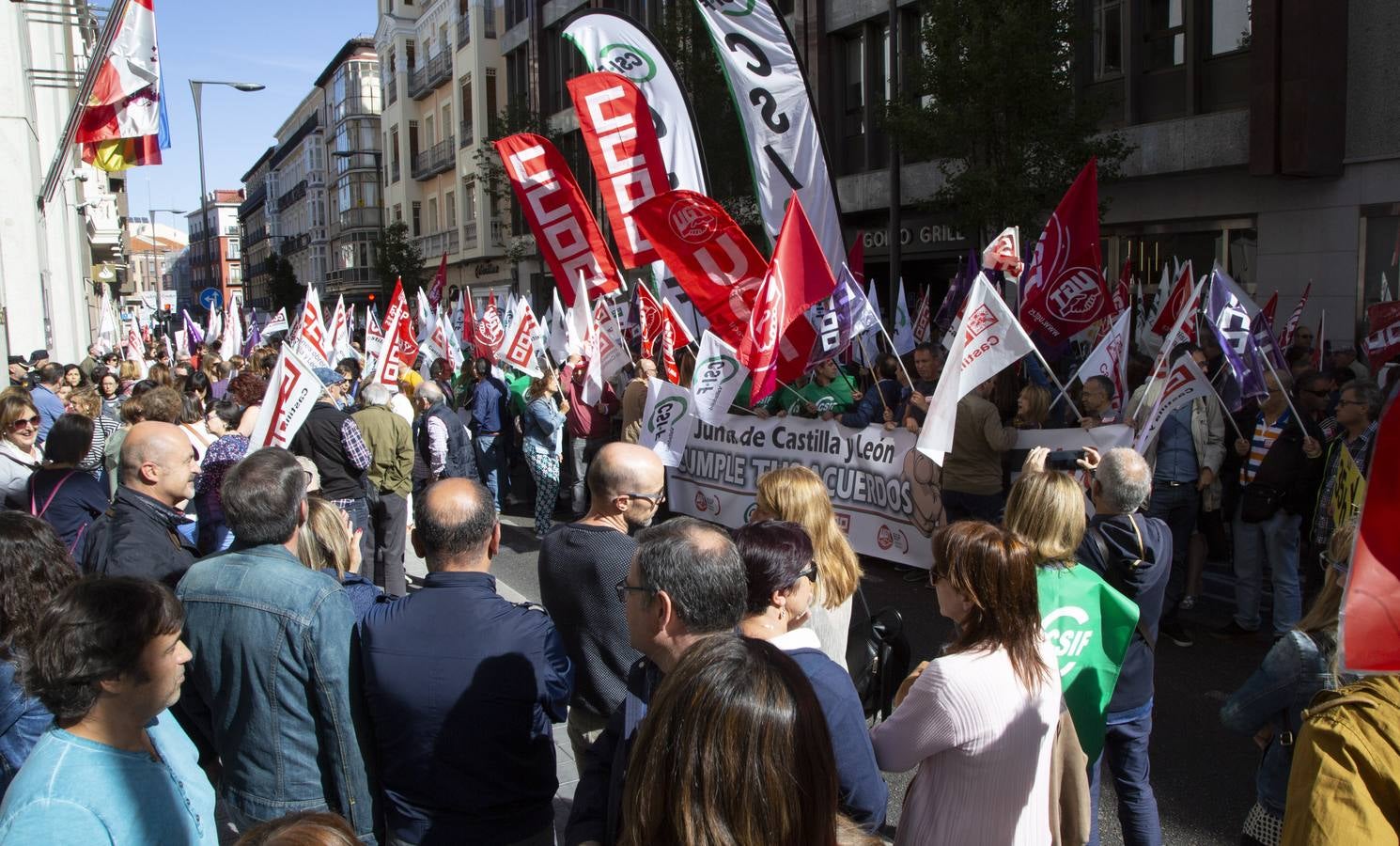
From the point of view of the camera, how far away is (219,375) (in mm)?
12633

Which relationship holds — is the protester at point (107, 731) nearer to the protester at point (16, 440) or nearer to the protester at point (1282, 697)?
the protester at point (1282, 697)

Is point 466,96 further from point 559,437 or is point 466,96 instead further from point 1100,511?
point 1100,511

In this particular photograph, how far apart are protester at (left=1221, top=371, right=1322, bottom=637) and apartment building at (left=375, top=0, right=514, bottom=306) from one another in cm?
3258

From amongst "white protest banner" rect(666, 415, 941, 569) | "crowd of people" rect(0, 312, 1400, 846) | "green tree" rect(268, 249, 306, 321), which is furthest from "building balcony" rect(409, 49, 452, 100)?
"crowd of people" rect(0, 312, 1400, 846)

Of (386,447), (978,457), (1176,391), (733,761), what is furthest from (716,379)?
(733,761)

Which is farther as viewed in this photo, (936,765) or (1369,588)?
(936,765)

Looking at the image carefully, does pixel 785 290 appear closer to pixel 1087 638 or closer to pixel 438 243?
pixel 1087 638

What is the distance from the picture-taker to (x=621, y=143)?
10484mm

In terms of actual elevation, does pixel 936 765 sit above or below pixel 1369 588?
below

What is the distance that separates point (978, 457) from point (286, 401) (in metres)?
4.55

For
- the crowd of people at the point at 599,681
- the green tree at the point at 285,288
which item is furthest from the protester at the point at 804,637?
the green tree at the point at 285,288

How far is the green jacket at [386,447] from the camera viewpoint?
7.70m

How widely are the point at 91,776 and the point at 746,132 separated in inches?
351

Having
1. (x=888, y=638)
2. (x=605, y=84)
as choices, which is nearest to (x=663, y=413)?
(x=605, y=84)
